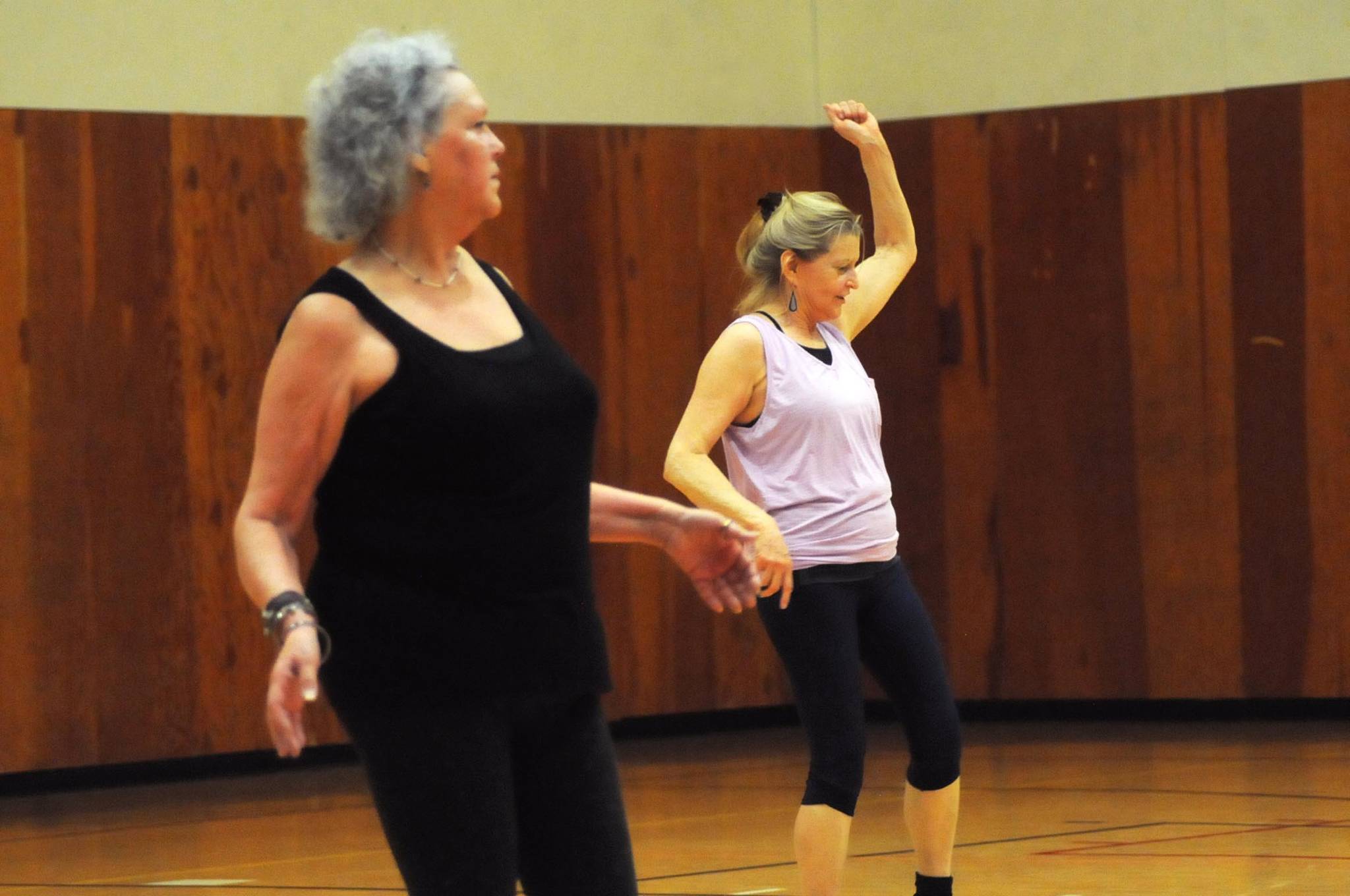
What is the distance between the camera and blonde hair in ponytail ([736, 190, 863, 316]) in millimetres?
3688

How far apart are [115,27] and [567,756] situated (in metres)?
5.02

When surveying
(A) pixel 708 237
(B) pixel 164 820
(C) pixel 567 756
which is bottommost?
(B) pixel 164 820

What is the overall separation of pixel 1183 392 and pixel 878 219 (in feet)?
10.6

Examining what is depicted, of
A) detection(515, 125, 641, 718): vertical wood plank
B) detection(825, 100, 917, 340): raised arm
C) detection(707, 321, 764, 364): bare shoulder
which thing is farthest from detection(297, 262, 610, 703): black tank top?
detection(515, 125, 641, 718): vertical wood plank

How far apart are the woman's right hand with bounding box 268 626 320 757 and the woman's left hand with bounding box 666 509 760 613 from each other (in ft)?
1.41

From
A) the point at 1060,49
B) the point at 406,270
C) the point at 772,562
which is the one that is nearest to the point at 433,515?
the point at 406,270

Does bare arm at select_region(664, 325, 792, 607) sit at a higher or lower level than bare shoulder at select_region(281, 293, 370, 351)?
lower

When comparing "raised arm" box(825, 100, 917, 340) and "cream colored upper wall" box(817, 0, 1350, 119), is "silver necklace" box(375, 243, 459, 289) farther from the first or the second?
"cream colored upper wall" box(817, 0, 1350, 119)

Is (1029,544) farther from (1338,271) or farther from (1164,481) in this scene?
(1338,271)

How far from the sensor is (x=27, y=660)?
6.23 meters

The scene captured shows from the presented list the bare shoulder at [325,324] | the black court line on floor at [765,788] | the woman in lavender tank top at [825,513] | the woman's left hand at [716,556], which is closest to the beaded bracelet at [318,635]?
the bare shoulder at [325,324]

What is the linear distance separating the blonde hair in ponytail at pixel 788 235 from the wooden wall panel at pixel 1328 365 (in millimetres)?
3408

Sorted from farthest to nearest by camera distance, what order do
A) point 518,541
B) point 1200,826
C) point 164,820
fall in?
point 164,820 → point 1200,826 → point 518,541

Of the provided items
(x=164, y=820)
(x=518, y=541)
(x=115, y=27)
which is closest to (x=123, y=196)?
(x=115, y=27)
